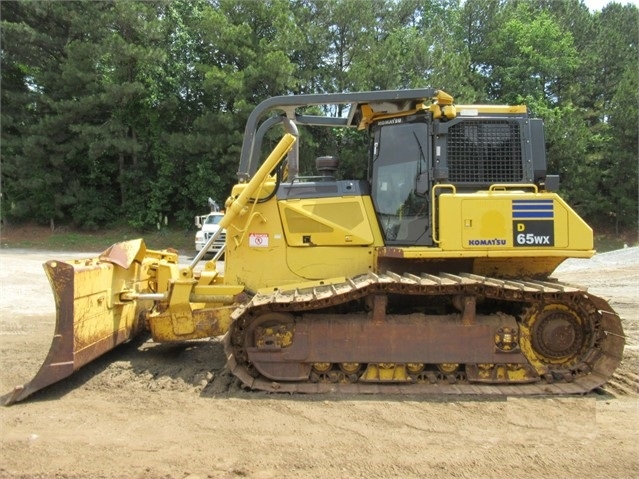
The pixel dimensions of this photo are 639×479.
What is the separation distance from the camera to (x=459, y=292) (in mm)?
4957

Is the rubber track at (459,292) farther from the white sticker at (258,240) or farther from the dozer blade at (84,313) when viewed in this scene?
the dozer blade at (84,313)

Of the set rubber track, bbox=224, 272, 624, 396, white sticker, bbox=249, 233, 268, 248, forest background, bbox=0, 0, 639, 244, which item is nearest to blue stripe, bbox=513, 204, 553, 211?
rubber track, bbox=224, 272, 624, 396

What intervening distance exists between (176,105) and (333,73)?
800 cm

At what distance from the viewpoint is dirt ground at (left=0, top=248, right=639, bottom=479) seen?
3.49 meters

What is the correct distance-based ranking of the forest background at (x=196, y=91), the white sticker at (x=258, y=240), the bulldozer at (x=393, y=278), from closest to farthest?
the bulldozer at (x=393, y=278) < the white sticker at (x=258, y=240) < the forest background at (x=196, y=91)

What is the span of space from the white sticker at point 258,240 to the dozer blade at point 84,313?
4.89ft

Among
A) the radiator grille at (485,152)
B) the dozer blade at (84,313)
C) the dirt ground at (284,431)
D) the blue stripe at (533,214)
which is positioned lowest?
the dirt ground at (284,431)

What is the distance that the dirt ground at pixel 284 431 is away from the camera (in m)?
3.49

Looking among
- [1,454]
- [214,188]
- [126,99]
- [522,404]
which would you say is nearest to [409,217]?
[522,404]

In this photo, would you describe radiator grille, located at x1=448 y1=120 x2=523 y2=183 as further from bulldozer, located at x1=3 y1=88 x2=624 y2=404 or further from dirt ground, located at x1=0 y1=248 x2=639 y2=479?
dirt ground, located at x1=0 y1=248 x2=639 y2=479

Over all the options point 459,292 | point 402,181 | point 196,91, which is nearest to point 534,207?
point 459,292

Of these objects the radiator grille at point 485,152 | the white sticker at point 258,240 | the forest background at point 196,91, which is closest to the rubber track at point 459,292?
the white sticker at point 258,240

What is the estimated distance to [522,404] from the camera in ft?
15.2

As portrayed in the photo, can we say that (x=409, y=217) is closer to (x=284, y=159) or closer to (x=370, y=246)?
(x=370, y=246)
